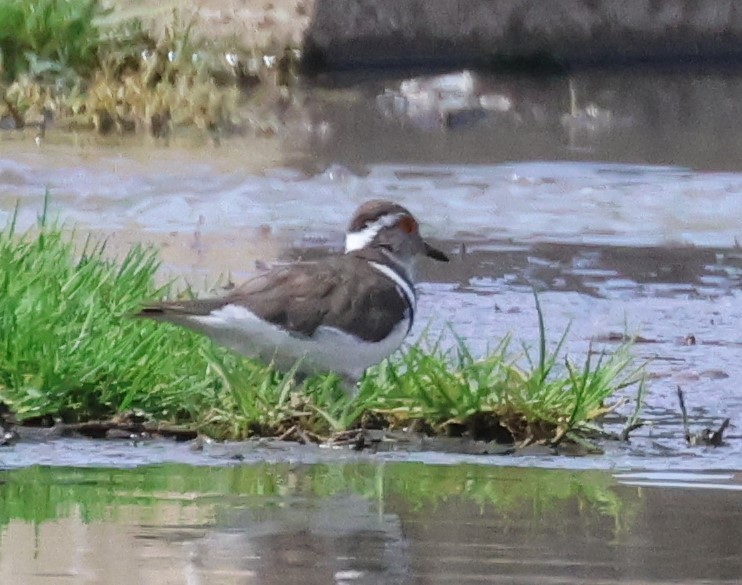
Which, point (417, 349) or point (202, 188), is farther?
point (202, 188)

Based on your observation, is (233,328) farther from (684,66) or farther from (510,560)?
(684,66)

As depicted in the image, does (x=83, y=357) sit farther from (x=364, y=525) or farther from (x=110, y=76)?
(x=110, y=76)

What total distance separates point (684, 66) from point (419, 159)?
24.0ft

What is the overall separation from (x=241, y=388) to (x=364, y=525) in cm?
136

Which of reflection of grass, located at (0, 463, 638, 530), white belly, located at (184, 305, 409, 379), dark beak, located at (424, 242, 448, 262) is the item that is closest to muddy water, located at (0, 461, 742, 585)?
reflection of grass, located at (0, 463, 638, 530)

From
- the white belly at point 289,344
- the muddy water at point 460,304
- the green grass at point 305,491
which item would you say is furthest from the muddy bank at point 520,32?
the green grass at point 305,491

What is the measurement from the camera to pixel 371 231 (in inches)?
313

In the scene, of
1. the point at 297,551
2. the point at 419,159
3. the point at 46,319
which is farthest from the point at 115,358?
the point at 419,159

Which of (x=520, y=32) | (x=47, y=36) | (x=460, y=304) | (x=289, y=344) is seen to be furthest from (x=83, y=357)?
(x=520, y=32)

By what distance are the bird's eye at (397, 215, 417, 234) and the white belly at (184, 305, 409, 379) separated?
0.85m

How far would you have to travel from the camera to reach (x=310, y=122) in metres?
16.7

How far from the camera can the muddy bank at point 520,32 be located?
20.2m

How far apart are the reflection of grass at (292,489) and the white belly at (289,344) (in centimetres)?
61

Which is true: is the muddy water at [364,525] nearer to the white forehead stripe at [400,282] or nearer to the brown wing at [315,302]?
the brown wing at [315,302]
